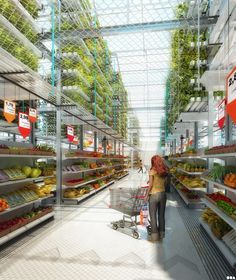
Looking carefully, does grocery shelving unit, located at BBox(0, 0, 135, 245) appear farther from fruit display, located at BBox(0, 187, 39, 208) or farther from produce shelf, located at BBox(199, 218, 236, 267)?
produce shelf, located at BBox(199, 218, 236, 267)

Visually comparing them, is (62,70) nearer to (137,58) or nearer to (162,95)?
(137,58)

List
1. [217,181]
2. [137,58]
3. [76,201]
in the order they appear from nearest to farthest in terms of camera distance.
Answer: [217,181]
[76,201]
[137,58]

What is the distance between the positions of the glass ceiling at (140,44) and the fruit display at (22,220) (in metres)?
4.38

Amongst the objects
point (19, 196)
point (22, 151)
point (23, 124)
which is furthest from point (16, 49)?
point (19, 196)

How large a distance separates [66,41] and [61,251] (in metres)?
5.32

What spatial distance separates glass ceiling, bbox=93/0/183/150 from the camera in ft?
22.3

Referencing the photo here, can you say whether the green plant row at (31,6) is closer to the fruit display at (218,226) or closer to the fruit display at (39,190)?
the fruit display at (39,190)

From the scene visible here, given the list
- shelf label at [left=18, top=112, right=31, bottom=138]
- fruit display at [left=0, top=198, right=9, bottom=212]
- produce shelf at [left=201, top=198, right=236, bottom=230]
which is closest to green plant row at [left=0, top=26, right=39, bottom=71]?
shelf label at [left=18, top=112, right=31, bottom=138]

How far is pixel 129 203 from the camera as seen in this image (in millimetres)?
5668

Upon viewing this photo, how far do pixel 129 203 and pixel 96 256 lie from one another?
1.48m

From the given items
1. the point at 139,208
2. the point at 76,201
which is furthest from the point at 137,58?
the point at 139,208

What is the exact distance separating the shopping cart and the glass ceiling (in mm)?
3748

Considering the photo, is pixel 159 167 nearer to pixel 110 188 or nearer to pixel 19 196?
pixel 110 188

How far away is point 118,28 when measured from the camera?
22.7 ft
